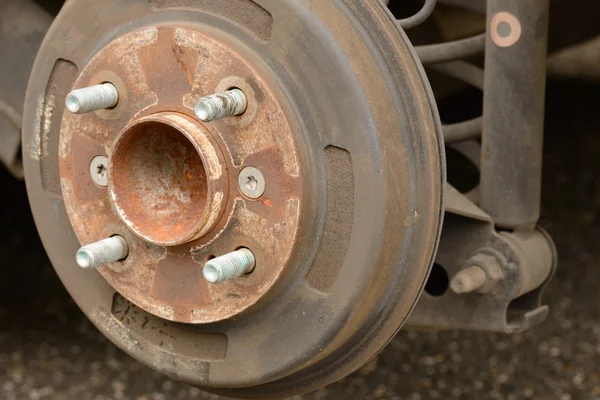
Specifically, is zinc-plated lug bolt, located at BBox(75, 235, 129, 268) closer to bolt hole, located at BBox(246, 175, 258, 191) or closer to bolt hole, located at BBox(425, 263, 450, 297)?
bolt hole, located at BBox(246, 175, 258, 191)

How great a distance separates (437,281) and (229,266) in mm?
469

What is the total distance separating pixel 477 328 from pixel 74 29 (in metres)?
0.70

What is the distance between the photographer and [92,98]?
42.9 inches

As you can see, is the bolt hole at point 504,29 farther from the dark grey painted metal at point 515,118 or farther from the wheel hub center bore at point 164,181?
the wheel hub center bore at point 164,181

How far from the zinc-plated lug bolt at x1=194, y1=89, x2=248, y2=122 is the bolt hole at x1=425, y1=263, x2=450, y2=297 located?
50 centimetres

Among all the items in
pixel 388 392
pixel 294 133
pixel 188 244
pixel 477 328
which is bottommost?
pixel 388 392

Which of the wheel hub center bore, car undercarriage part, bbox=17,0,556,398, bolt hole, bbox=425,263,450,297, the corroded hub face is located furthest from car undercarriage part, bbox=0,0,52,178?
bolt hole, bbox=425,263,450,297

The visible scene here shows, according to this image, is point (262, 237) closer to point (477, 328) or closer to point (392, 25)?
point (392, 25)

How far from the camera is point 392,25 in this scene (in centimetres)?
107

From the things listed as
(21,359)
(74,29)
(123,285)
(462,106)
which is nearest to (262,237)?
(123,285)

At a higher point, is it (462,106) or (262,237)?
(262,237)

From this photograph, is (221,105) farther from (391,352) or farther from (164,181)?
(391,352)

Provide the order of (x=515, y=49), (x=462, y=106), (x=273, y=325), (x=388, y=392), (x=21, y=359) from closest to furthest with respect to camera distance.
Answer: (x=273, y=325) → (x=515, y=49) → (x=388, y=392) → (x=21, y=359) → (x=462, y=106)

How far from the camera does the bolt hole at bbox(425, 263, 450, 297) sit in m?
1.40
